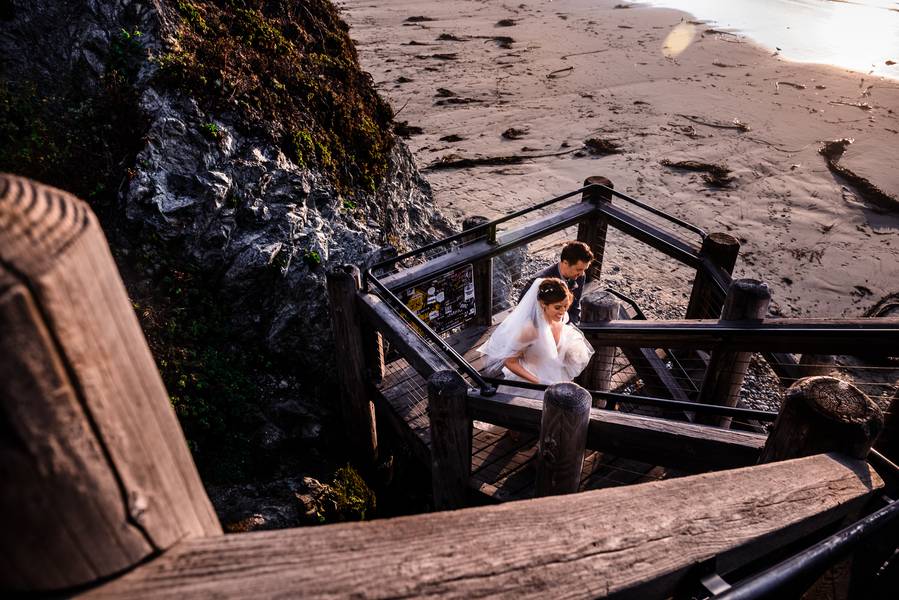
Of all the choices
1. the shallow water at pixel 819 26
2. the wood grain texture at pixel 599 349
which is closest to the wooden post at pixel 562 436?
the wood grain texture at pixel 599 349

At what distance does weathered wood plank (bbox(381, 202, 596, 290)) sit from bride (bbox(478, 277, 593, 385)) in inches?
45.2

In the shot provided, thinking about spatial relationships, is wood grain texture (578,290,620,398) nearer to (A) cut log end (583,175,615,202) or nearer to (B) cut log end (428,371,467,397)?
(B) cut log end (428,371,467,397)

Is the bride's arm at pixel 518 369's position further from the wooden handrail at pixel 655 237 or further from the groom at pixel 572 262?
the wooden handrail at pixel 655 237

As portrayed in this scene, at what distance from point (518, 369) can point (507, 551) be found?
3774mm

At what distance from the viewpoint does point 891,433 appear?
259cm

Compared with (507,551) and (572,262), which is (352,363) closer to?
(572,262)

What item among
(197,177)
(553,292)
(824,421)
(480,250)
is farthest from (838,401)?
(197,177)

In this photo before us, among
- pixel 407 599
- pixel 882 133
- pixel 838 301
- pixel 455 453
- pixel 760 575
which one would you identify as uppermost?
pixel 407 599

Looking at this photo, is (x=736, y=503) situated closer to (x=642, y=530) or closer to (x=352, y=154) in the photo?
(x=642, y=530)

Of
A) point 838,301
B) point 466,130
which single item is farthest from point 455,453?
point 466,130

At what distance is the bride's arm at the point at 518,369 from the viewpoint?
455 centimetres

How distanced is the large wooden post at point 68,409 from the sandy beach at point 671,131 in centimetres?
1024

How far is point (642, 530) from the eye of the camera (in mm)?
1083

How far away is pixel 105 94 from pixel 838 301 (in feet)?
41.6
